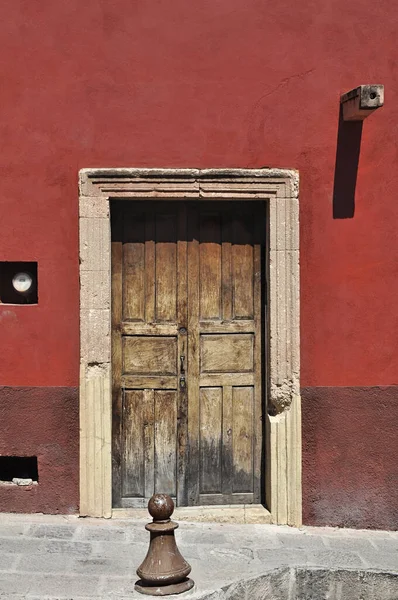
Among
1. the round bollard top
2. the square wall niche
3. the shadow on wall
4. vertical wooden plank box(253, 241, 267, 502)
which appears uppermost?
the shadow on wall

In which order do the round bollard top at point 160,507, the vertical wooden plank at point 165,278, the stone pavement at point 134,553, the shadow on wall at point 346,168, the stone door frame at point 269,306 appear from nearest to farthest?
the round bollard top at point 160,507
the stone pavement at point 134,553
the stone door frame at point 269,306
the shadow on wall at point 346,168
the vertical wooden plank at point 165,278

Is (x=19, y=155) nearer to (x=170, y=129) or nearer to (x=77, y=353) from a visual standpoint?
(x=170, y=129)

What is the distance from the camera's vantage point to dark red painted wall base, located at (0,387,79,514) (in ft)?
21.2

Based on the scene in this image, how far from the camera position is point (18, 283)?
6539mm

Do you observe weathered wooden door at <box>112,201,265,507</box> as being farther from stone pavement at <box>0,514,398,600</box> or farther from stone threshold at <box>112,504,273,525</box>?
stone pavement at <box>0,514,398,600</box>

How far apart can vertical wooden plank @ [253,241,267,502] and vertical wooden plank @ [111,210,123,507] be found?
106cm

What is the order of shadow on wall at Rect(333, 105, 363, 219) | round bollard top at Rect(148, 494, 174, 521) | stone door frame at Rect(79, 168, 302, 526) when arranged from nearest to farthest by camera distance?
round bollard top at Rect(148, 494, 174, 521) → stone door frame at Rect(79, 168, 302, 526) → shadow on wall at Rect(333, 105, 363, 219)

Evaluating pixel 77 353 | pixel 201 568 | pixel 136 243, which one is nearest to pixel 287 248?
pixel 136 243

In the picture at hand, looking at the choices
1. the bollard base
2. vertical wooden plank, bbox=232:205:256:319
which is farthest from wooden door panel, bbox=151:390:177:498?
the bollard base

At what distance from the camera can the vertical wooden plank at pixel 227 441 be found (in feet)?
22.0

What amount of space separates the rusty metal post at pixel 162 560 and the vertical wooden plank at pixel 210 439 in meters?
1.64

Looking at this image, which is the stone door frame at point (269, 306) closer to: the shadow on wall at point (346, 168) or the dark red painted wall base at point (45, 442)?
the dark red painted wall base at point (45, 442)

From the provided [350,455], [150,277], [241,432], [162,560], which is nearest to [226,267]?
[150,277]

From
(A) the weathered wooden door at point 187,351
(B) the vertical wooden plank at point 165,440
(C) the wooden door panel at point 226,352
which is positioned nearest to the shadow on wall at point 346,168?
(A) the weathered wooden door at point 187,351
